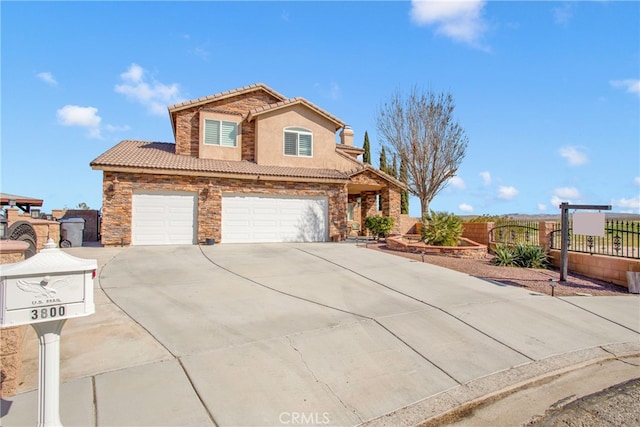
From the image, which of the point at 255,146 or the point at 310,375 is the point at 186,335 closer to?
the point at 310,375

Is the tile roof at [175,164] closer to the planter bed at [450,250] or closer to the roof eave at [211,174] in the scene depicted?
the roof eave at [211,174]

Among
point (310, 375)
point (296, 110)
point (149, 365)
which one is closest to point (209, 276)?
point (149, 365)

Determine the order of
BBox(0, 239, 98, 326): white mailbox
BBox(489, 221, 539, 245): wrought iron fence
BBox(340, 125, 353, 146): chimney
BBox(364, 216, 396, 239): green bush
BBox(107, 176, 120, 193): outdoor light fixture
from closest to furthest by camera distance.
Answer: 1. BBox(0, 239, 98, 326): white mailbox
2. BBox(489, 221, 539, 245): wrought iron fence
3. BBox(107, 176, 120, 193): outdoor light fixture
4. BBox(364, 216, 396, 239): green bush
5. BBox(340, 125, 353, 146): chimney

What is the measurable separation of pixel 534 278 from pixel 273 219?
10.6 m

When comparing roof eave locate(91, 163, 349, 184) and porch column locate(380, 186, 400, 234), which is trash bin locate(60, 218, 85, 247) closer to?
roof eave locate(91, 163, 349, 184)

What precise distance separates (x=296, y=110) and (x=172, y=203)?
307 inches

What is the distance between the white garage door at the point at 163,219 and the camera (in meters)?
14.6

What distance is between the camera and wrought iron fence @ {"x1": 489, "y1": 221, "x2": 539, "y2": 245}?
44.7ft

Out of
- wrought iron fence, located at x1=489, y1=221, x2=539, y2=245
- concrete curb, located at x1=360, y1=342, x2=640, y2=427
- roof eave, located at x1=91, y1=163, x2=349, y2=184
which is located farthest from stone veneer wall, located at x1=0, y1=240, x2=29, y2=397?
wrought iron fence, located at x1=489, y1=221, x2=539, y2=245

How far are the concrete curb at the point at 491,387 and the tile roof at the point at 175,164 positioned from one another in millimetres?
12899

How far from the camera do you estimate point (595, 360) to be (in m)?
5.29

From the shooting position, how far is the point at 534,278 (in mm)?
10062

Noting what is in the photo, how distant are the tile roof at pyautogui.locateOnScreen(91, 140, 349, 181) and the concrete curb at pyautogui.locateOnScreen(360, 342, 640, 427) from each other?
1290 centimetres

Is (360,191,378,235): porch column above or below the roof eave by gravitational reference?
below
